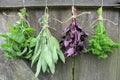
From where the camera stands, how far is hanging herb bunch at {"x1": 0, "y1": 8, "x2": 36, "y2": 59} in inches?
56.1

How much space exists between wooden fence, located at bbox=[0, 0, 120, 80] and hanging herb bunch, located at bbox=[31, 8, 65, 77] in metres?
0.11

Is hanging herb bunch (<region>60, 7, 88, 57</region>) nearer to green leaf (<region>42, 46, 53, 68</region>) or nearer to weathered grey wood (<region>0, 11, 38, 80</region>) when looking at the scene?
green leaf (<region>42, 46, 53, 68</region>)

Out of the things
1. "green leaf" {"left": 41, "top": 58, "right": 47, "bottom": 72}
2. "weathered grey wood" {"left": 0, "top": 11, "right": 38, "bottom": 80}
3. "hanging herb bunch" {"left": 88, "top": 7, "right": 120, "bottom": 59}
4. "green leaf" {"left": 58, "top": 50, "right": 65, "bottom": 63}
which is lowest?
"weathered grey wood" {"left": 0, "top": 11, "right": 38, "bottom": 80}

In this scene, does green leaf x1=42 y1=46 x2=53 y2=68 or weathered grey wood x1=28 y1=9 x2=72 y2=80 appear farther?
weathered grey wood x1=28 y1=9 x2=72 y2=80

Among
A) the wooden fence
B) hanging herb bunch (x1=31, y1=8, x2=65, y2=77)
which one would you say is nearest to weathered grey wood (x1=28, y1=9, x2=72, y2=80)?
the wooden fence

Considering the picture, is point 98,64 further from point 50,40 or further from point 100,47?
point 50,40

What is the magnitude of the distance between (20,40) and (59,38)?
233 mm

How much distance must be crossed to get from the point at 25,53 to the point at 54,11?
29cm

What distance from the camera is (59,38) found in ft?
5.06

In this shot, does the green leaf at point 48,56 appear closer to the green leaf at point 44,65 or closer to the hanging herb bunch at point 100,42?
the green leaf at point 44,65

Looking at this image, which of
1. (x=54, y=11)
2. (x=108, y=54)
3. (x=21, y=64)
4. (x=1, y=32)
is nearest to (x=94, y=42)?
(x=108, y=54)

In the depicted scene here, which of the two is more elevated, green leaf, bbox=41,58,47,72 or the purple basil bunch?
the purple basil bunch

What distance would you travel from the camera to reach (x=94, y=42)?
143 cm

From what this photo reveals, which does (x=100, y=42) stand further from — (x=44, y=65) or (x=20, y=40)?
→ (x=20, y=40)
